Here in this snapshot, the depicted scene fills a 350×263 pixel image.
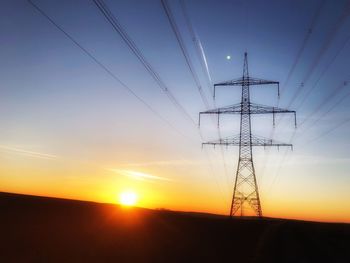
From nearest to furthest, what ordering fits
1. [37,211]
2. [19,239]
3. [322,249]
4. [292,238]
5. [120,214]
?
[19,239] < [37,211] < [322,249] < [120,214] < [292,238]

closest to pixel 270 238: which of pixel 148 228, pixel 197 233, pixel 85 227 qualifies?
pixel 197 233

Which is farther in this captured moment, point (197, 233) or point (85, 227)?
point (197, 233)

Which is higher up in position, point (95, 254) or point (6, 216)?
point (6, 216)

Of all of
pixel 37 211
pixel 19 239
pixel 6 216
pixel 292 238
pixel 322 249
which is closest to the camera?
pixel 19 239

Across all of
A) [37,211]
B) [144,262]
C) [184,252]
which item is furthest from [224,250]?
[37,211]

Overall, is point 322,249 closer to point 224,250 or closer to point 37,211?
point 224,250

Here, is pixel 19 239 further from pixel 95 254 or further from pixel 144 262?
pixel 144 262
